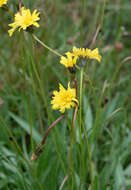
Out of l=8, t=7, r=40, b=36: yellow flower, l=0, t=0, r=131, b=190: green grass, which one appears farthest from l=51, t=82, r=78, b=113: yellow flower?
l=8, t=7, r=40, b=36: yellow flower

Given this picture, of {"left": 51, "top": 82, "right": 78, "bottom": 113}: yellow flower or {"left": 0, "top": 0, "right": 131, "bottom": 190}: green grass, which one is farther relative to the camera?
{"left": 0, "top": 0, "right": 131, "bottom": 190}: green grass

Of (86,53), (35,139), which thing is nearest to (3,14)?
(35,139)

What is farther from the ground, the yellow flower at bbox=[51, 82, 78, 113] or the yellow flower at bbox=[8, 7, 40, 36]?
the yellow flower at bbox=[8, 7, 40, 36]

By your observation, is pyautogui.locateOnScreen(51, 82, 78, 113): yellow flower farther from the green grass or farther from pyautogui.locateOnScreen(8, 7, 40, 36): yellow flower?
pyautogui.locateOnScreen(8, 7, 40, 36): yellow flower

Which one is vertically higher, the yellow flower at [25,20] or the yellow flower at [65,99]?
the yellow flower at [25,20]

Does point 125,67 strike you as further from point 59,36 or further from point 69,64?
point 69,64

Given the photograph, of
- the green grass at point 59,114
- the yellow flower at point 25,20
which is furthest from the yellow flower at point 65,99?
the yellow flower at point 25,20

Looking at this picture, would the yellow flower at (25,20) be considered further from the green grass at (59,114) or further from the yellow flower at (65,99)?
the yellow flower at (65,99)

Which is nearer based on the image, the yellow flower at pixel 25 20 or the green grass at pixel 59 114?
the yellow flower at pixel 25 20
